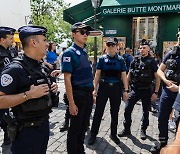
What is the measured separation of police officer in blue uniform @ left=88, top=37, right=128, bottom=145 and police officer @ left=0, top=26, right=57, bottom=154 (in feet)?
6.51

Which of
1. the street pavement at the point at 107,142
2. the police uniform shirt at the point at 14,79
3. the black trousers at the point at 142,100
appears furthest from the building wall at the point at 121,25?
the police uniform shirt at the point at 14,79

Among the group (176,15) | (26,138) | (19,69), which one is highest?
(176,15)

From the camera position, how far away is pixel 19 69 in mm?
2113

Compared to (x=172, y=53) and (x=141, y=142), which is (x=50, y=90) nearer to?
(x=172, y=53)

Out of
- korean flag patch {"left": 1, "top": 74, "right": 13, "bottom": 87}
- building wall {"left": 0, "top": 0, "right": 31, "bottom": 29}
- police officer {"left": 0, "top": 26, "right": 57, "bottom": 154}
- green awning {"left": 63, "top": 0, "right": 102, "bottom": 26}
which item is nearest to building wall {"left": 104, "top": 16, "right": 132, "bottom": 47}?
green awning {"left": 63, "top": 0, "right": 102, "bottom": 26}

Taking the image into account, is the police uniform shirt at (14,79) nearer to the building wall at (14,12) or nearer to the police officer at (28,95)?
the police officer at (28,95)

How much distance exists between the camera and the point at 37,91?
2.13 meters

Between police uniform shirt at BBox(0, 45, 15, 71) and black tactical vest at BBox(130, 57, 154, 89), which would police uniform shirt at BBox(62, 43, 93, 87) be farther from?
black tactical vest at BBox(130, 57, 154, 89)

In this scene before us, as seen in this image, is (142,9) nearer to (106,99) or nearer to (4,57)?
(106,99)

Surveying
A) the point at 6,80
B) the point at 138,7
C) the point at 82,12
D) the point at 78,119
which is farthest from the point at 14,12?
the point at 6,80

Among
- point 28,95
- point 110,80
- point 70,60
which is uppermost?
point 70,60

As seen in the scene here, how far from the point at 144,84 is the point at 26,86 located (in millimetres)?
2958

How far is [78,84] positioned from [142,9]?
260 inches

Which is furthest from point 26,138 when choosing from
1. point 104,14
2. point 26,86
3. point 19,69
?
point 104,14
